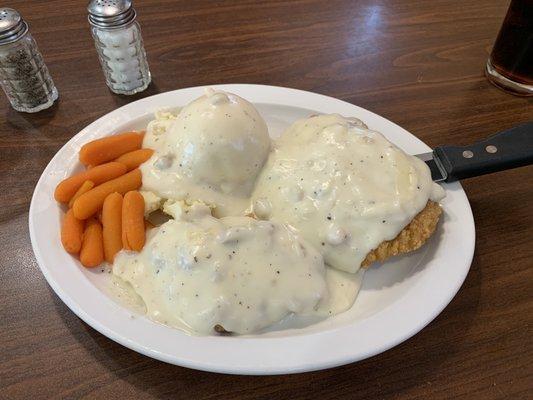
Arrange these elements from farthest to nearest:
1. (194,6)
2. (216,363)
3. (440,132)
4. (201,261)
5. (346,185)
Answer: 1. (194,6)
2. (440,132)
3. (346,185)
4. (201,261)
5. (216,363)

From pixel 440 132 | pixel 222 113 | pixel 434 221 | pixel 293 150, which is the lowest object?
pixel 440 132

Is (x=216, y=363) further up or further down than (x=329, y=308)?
further up

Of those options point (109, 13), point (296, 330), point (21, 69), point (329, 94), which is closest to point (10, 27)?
point (21, 69)

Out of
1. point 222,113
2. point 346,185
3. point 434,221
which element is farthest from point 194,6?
point 434,221

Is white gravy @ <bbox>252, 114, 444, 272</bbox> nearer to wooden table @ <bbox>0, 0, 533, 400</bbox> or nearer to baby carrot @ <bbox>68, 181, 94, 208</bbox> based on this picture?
wooden table @ <bbox>0, 0, 533, 400</bbox>

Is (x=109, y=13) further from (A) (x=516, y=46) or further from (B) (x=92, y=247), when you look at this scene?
(A) (x=516, y=46)

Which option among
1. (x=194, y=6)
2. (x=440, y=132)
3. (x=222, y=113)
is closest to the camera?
(x=222, y=113)

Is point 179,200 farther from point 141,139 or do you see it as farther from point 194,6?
point 194,6
